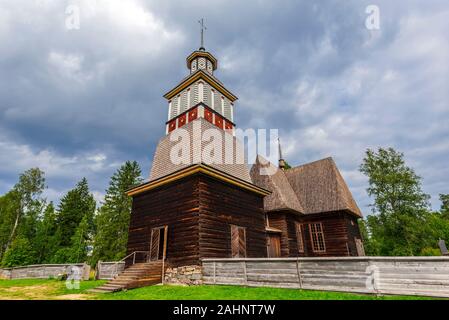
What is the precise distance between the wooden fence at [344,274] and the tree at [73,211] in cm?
4167

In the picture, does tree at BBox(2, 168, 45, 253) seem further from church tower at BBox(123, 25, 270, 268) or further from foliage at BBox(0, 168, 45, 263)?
church tower at BBox(123, 25, 270, 268)

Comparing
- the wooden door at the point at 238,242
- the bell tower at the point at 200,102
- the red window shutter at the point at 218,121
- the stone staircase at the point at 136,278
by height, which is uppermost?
the bell tower at the point at 200,102

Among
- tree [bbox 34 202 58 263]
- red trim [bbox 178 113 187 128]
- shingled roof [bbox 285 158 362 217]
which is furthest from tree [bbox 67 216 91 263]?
shingled roof [bbox 285 158 362 217]

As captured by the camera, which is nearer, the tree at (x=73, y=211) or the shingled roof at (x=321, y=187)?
the shingled roof at (x=321, y=187)

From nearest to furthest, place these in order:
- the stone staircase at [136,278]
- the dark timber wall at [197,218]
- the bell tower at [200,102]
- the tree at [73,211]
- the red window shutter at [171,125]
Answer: the stone staircase at [136,278]
the dark timber wall at [197,218]
the bell tower at [200,102]
the red window shutter at [171,125]
the tree at [73,211]

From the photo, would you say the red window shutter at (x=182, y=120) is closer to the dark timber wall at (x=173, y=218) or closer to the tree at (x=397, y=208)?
the dark timber wall at (x=173, y=218)

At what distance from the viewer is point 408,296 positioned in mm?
7070

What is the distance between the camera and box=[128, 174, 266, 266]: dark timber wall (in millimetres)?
12547

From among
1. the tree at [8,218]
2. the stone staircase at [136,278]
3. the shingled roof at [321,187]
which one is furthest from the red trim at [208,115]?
the tree at [8,218]

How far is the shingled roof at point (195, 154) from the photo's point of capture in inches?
590

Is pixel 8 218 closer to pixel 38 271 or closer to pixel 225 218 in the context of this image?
pixel 38 271

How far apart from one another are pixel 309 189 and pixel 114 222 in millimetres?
25673
